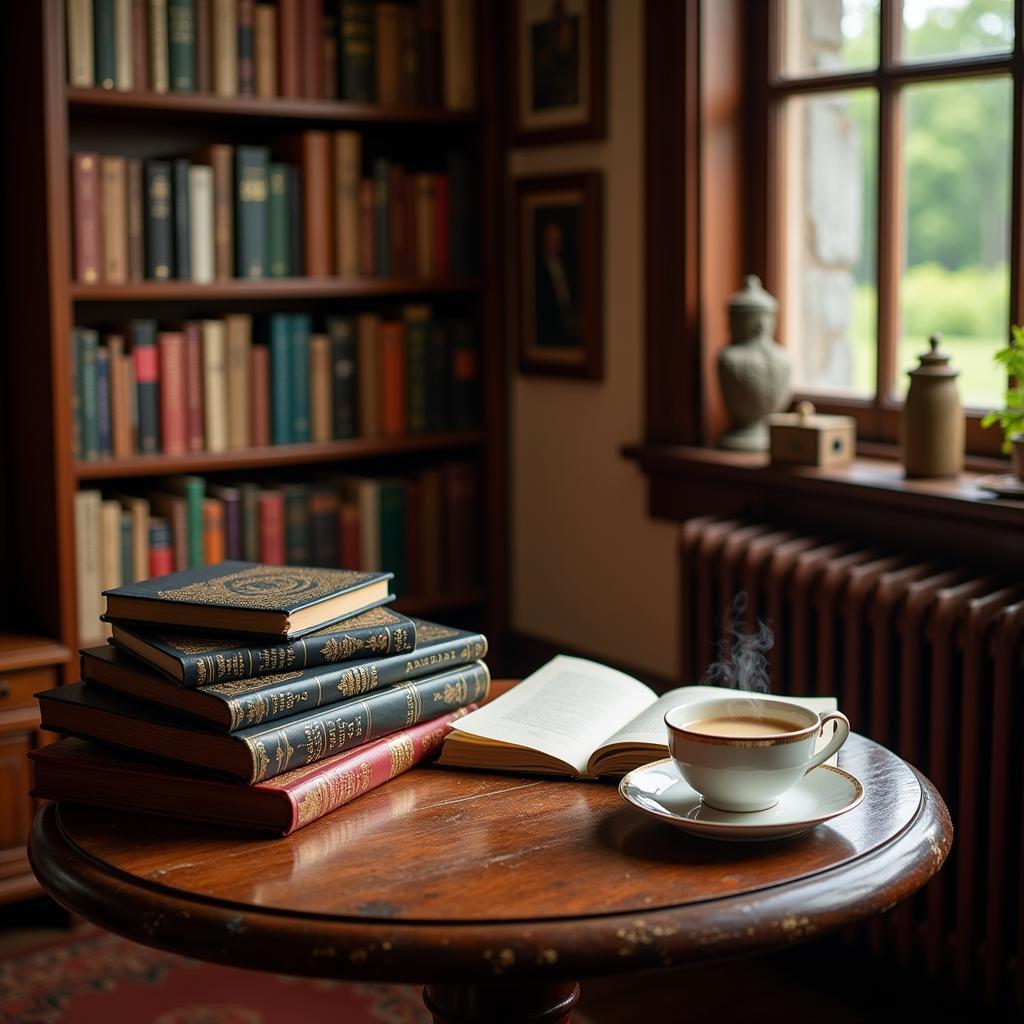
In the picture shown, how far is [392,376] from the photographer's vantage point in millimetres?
3094

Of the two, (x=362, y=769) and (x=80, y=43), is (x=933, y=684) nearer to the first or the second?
(x=362, y=769)

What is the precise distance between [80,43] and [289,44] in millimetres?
446

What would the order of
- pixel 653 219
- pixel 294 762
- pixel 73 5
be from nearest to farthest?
pixel 294 762
pixel 73 5
pixel 653 219

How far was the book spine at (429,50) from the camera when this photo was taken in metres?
3.03

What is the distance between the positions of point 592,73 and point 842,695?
54.9 inches

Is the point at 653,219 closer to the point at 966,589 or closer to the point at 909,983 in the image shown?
the point at 966,589

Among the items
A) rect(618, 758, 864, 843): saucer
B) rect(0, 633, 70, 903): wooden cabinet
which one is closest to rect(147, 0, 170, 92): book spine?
rect(0, 633, 70, 903): wooden cabinet

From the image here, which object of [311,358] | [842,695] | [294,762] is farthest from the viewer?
[311,358]

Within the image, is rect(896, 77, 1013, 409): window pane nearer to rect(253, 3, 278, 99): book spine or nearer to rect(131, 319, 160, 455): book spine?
rect(253, 3, 278, 99): book spine

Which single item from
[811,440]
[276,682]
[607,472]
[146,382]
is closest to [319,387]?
[146,382]

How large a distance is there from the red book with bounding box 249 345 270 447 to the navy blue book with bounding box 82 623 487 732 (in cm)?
151

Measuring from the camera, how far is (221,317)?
9.77 ft

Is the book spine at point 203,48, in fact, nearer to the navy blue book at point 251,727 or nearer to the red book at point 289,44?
the red book at point 289,44

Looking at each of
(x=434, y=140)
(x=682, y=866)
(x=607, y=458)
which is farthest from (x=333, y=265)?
(x=682, y=866)
